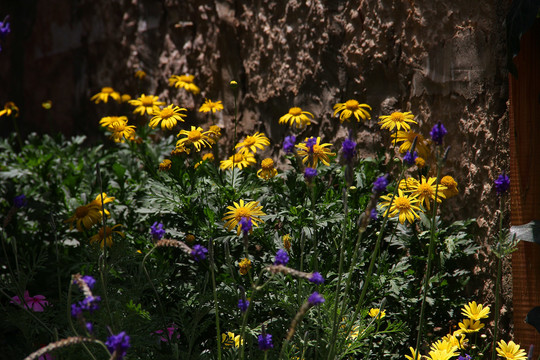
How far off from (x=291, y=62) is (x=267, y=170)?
0.84 meters

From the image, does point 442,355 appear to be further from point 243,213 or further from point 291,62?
point 291,62

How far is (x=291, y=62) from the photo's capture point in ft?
10.2

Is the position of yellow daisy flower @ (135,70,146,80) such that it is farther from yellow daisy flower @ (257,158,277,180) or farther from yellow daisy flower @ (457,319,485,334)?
yellow daisy flower @ (457,319,485,334)

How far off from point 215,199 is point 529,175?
1.33 m

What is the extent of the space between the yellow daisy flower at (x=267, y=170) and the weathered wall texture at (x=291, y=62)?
22.5 inches

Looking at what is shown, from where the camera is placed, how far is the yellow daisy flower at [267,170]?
8.17 ft

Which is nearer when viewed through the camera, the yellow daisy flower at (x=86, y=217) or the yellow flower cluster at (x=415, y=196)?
the yellow flower cluster at (x=415, y=196)

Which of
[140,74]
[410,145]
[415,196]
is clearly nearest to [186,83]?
[140,74]

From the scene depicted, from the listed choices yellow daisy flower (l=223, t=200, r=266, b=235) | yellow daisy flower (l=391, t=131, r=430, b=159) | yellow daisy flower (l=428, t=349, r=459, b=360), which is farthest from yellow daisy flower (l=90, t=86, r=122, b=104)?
yellow daisy flower (l=428, t=349, r=459, b=360)

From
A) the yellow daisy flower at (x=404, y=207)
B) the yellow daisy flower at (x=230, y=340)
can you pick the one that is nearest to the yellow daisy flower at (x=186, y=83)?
the yellow daisy flower at (x=404, y=207)

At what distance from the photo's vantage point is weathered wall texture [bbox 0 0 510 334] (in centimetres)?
247

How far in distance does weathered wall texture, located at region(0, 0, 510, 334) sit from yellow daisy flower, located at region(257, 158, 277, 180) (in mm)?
571

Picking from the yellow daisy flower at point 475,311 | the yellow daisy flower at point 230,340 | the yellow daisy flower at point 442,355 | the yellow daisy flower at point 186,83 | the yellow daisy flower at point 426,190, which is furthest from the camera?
the yellow daisy flower at point 186,83

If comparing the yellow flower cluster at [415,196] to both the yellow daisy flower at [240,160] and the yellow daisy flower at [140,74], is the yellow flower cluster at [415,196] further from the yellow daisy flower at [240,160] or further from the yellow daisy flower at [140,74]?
the yellow daisy flower at [140,74]
